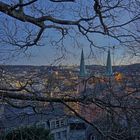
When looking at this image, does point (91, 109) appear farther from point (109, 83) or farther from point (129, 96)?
point (109, 83)

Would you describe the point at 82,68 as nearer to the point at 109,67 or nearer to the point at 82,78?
the point at 82,78

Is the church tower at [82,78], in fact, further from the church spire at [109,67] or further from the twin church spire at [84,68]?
the church spire at [109,67]

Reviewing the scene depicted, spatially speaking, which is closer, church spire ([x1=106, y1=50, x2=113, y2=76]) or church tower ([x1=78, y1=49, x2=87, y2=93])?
church tower ([x1=78, y1=49, x2=87, y2=93])

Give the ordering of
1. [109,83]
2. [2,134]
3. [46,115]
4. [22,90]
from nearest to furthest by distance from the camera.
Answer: [2,134] → [22,90] → [46,115] → [109,83]

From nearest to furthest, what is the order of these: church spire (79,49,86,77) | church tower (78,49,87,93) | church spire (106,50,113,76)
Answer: church tower (78,49,87,93), church spire (79,49,86,77), church spire (106,50,113,76)

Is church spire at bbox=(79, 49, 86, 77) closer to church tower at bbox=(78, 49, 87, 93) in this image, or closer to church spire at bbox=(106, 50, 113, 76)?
church tower at bbox=(78, 49, 87, 93)

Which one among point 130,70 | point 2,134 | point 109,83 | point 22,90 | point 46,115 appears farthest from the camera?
point 130,70

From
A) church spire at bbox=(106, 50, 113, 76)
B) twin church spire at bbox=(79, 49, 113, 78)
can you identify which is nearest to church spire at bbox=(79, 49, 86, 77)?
twin church spire at bbox=(79, 49, 113, 78)

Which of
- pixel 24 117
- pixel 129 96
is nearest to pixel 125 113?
pixel 129 96

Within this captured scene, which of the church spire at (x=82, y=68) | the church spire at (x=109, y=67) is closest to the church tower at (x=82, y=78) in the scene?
the church spire at (x=82, y=68)

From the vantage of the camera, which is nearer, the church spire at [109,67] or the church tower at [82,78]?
the church tower at [82,78]

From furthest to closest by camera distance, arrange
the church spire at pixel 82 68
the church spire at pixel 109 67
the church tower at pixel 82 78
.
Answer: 1. the church spire at pixel 109 67
2. the church spire at pixel 82 68
3. the church tower at pixel 82 78
